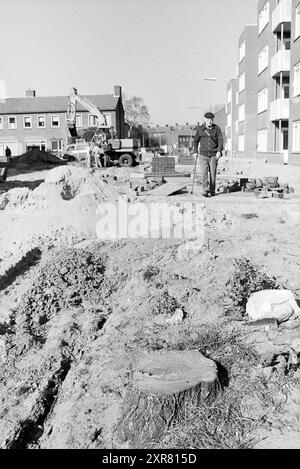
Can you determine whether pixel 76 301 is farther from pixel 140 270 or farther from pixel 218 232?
pixel 218 232

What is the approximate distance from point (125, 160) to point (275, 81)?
12.5m

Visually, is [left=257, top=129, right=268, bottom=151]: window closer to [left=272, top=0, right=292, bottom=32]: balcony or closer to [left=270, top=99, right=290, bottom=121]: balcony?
[left=270, top=99, right=290, bottom=121]: balcony

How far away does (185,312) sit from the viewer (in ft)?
18.6

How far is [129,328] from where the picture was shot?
539 centimetres

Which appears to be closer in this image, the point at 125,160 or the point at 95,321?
the point at 95,321

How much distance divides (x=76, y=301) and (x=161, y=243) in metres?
2.14

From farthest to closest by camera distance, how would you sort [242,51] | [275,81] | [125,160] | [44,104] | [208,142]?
[44,104], [242,51], [275,81], [125,160], [208,142]

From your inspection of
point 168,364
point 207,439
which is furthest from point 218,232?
point 207,439

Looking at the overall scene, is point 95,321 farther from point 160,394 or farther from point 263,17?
point 263,17

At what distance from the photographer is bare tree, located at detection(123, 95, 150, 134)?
9481 cm

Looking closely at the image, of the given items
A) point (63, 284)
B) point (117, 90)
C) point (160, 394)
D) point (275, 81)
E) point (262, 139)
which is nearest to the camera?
point (160, 394)

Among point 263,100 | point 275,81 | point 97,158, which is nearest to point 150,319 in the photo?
point 97,158

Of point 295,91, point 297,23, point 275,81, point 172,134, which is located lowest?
point 295,91

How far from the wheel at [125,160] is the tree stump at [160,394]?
82.6ft
